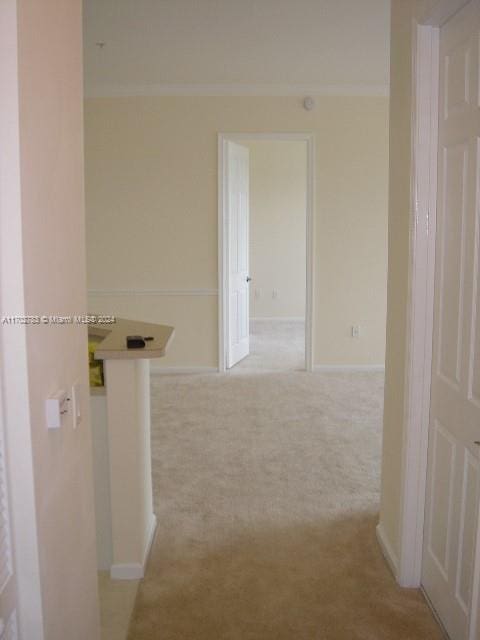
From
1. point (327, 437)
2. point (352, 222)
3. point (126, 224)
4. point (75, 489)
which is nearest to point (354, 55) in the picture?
point (352, 222)

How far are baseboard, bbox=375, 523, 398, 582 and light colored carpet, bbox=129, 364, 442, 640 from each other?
0.12ft

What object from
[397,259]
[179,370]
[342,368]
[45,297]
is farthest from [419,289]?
[179,370]

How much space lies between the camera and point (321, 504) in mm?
3346

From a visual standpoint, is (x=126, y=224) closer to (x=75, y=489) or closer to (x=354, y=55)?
(x=354, y=55)

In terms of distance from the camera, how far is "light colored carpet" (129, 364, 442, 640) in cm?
237

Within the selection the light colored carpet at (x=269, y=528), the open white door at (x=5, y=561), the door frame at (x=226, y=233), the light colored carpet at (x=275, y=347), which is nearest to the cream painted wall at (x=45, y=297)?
the open white door at (x=5, y=561)

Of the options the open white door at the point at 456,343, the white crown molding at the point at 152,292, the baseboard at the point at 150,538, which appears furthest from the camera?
the white crown molding at the point at 152,292

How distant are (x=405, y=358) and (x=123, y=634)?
148 centimetres

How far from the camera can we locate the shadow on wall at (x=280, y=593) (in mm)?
2311

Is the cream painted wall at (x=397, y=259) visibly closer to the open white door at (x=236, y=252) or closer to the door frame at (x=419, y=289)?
the door frame at (x=419, y=289)

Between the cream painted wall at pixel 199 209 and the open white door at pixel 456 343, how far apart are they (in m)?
3.84

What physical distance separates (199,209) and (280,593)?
4182 millimetres

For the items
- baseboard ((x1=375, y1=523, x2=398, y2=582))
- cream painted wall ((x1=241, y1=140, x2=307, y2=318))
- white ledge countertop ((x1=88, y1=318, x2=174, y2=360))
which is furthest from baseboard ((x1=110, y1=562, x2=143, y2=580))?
cream painted wall ((x1=241, y1=140, x2=307, y2=318))

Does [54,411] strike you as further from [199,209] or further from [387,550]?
[199,209]
